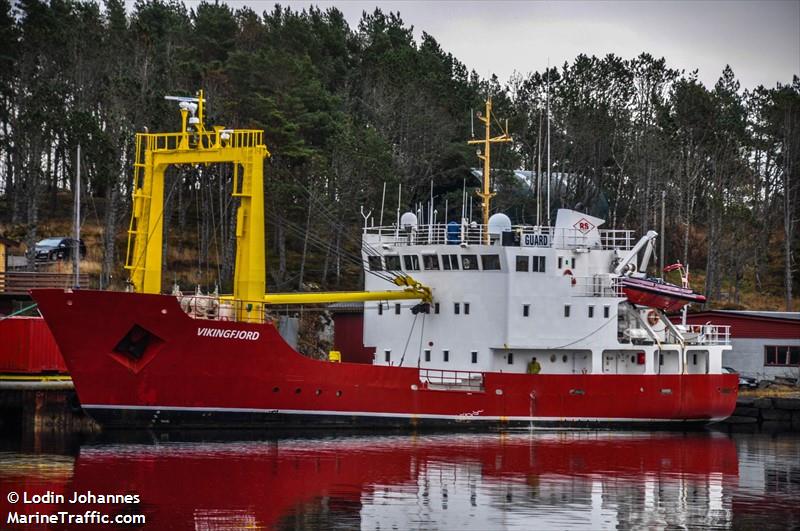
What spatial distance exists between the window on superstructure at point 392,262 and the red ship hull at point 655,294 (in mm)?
7508

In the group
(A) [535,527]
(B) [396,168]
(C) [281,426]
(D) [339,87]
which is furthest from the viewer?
(D) [339,87]

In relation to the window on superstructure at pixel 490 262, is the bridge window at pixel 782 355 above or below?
below

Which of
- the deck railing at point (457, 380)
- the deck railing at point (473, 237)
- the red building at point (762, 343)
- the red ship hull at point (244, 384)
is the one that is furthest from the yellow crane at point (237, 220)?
the red building at point (762, 343)

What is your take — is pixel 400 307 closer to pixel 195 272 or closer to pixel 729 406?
pixel 729 406

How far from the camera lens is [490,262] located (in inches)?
1537

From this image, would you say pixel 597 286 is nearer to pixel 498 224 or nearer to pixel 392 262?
pixel 498 224

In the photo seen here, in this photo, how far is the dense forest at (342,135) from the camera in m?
55.2

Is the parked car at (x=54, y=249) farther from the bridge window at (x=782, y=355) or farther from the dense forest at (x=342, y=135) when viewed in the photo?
the bridge window at (x=782, y=355)

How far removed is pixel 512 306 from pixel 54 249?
983 inches

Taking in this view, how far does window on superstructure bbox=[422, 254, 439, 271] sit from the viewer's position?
3950 cm

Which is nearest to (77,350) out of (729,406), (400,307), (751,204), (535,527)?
(400,307)

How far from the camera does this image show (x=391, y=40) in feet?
254

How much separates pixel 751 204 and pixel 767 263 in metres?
3.84

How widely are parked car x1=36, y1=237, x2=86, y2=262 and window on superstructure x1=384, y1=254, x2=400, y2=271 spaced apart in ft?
63.1
